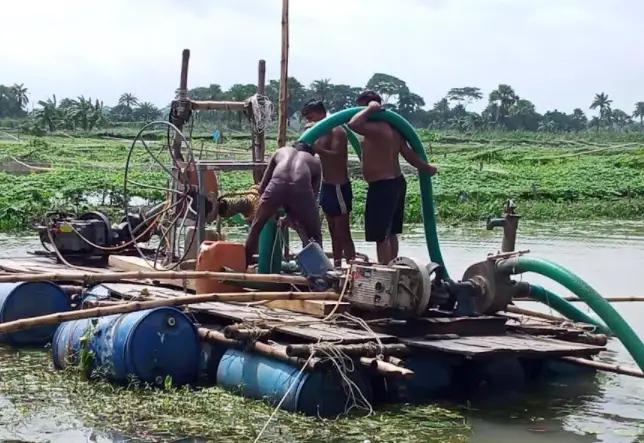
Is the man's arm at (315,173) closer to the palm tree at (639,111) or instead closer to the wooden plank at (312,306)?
the wooden plank at (312,306)

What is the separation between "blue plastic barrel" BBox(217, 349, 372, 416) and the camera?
629 cm

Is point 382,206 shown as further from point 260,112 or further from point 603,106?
point 603,106

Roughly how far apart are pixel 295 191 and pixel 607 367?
9.07 feet

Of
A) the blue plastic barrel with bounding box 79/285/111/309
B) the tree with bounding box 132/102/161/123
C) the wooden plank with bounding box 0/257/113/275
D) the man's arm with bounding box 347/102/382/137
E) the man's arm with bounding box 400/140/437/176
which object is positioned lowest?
the blue plastic barrel with bounding box 79/285/111/309

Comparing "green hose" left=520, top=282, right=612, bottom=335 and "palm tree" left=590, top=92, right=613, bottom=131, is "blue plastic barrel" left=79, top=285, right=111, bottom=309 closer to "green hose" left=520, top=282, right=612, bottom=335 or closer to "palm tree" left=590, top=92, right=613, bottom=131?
"green hose" left=520, top=282, right=612, bottom=335

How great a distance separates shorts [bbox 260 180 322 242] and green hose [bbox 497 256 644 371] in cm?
186

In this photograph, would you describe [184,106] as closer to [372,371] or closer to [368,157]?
[368,157]

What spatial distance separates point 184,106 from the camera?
32.9ft

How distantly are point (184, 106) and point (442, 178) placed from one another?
20.8 meters

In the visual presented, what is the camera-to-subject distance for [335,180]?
9055 mm

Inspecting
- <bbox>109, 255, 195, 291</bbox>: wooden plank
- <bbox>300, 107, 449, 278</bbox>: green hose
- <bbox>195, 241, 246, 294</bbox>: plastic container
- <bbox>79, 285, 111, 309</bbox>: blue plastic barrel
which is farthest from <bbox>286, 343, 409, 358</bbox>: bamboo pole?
<bbox>79, 285, 111, 309</bbox>: blue plastic barrel

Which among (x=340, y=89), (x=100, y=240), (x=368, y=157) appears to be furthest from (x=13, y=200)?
(x=340, y=89)

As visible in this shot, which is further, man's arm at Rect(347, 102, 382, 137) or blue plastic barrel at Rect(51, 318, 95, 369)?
man's arm at Rect(347, 102, 382, 137)

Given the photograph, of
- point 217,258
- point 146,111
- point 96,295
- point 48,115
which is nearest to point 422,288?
point 217,258
